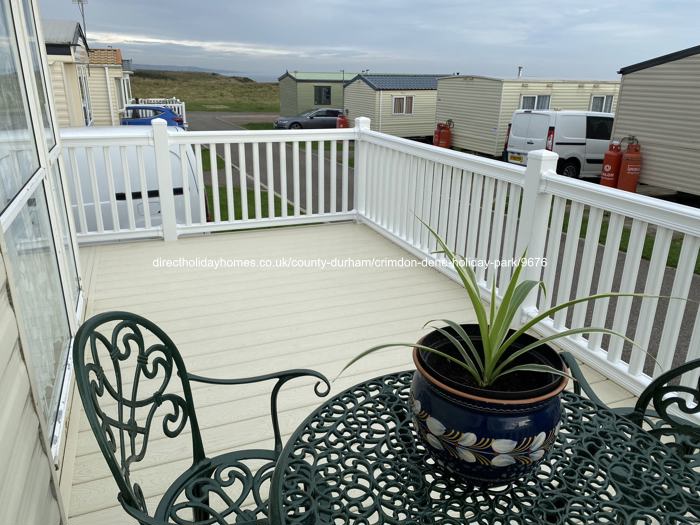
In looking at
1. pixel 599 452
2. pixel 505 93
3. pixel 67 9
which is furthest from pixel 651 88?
pixel 67 9

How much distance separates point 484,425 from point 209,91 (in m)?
58.6

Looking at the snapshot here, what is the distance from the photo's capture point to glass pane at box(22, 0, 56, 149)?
2.24 metres

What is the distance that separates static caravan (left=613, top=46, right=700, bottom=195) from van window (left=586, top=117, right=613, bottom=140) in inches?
41.4

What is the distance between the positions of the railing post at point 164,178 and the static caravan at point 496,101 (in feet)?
48.0

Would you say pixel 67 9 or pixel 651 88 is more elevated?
pixel 67 9

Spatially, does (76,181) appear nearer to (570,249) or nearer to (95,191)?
(95,191)

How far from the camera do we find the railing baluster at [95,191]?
409 cm

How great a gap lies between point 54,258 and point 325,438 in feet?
5.69

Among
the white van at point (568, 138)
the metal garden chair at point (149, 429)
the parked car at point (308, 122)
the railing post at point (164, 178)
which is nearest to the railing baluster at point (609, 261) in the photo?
the metal garden chair at point (149, 429)

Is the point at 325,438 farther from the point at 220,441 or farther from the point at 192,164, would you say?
the point at 192,164

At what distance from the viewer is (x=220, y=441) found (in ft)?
6.81

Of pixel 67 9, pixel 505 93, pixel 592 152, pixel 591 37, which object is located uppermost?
pixel 67 9

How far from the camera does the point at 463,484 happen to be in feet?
3.76

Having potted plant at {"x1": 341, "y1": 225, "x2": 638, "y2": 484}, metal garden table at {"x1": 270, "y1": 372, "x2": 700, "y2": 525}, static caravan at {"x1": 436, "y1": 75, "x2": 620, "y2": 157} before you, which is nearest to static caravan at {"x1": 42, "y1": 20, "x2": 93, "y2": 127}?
metal garden table at {"x1": 270, "y1": 372, "x2": 700, "y2": 525}
